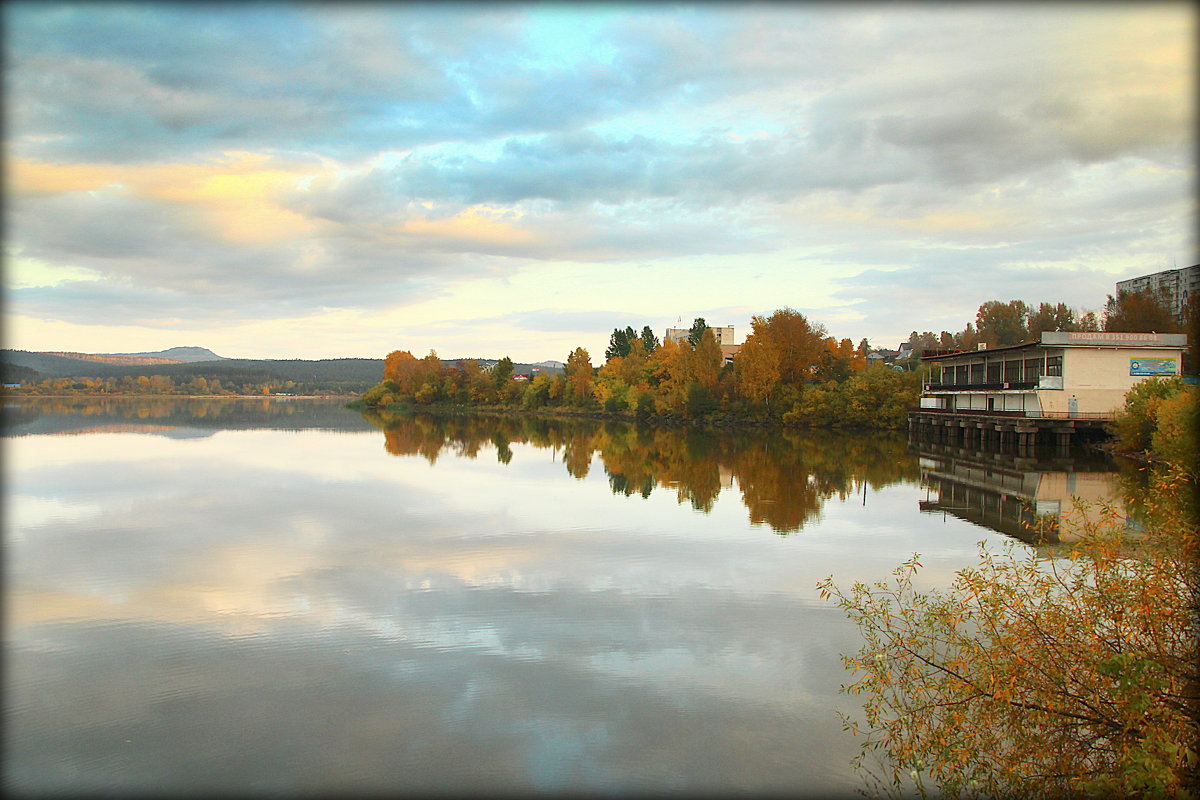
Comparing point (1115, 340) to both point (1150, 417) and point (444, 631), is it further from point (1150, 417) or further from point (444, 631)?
point (444, 631)

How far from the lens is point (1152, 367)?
3425 centimetres

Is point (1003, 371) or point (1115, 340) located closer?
point (1115, 340)

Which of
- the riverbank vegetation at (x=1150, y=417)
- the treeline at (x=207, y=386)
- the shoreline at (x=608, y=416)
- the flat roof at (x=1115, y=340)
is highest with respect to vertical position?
the flat roof at (x=1115, y=340)

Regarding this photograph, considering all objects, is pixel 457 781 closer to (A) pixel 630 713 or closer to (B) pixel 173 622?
(A) pixel 630 713

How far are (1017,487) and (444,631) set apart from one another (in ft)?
60.7

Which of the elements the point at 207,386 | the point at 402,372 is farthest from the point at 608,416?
the point at 207,386

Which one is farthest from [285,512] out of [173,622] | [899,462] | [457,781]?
[899,462]

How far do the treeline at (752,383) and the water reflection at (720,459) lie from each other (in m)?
3.42

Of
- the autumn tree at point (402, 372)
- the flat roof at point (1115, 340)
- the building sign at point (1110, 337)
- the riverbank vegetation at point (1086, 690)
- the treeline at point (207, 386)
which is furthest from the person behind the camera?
the autumn tree at point (402, 372)

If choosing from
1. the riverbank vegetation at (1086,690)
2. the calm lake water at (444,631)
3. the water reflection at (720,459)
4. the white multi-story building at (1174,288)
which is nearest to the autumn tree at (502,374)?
the water reflection at (720,459)

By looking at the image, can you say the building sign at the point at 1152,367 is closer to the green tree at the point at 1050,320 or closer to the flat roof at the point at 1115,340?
the flat roof at the point at 1115,340

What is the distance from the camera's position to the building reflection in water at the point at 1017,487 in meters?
16.3

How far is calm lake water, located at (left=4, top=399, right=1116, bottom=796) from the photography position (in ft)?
19.8

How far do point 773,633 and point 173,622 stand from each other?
671 cm
